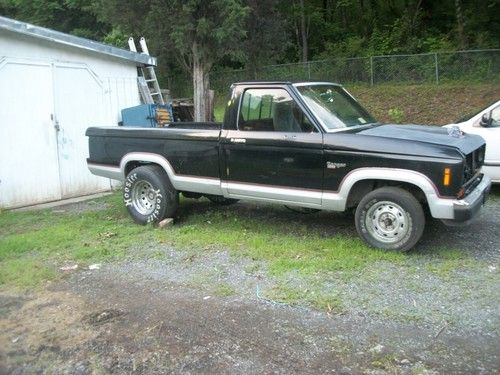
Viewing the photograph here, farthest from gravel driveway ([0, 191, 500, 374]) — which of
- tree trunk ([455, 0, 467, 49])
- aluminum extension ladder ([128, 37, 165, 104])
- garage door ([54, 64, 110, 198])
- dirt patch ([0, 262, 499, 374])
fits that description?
tree trunk ([455, 0, 467, 49])

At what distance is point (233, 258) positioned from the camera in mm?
6160

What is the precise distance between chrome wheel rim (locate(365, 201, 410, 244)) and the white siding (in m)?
6.45

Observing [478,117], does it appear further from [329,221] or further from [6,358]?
[6,358]

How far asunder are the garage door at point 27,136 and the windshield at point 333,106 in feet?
17.7

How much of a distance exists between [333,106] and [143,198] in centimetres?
304

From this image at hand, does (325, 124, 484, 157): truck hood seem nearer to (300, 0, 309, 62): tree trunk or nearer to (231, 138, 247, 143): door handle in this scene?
(231, 138, 247, 143): door handle

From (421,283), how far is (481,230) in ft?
7.02

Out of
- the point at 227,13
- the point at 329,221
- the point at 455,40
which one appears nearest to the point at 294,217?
the point at 329,221

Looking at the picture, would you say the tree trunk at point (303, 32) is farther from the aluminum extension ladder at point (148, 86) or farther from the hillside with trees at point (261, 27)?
the aluminum extension ladder at point (148, 86)

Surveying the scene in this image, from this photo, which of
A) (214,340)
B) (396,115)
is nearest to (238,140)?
(214,340)

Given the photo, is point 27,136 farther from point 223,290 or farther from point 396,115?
point 396,115

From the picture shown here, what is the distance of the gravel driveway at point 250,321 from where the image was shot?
12.8 feet

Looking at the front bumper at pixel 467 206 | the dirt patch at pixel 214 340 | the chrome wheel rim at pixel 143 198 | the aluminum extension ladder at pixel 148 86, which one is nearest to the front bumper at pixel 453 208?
the front bumper at pixel 467 206

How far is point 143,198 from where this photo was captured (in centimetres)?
787
